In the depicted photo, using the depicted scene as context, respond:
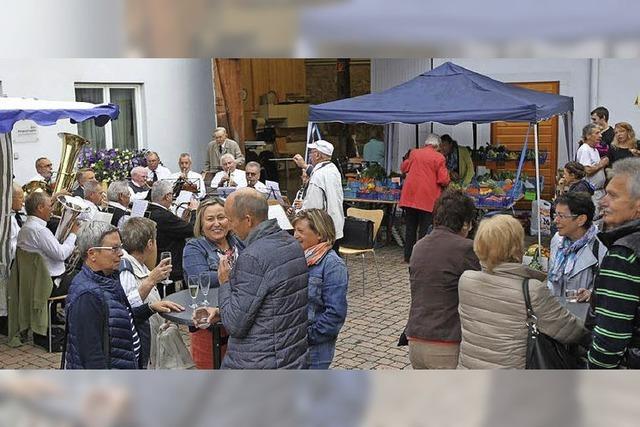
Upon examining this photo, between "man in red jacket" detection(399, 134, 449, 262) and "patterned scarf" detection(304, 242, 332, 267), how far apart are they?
576 cm

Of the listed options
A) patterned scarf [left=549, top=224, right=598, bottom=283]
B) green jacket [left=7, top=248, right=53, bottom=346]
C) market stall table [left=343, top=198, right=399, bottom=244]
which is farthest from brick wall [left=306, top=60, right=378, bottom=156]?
patterned scarf [left=549, top=224, right=598, bottom=283]

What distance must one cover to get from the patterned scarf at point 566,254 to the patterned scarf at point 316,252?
1.32 metres

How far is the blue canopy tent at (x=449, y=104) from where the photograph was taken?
345 inches

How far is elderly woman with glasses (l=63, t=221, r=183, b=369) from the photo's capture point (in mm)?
2977

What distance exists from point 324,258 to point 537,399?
268 cm

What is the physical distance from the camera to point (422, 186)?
369 inches

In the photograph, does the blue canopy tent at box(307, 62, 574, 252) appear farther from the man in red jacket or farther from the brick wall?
the brick wall

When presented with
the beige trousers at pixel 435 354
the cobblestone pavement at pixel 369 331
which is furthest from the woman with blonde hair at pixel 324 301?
the cobblestone pavement at pixel 369 331

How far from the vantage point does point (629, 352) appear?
6.79 feet

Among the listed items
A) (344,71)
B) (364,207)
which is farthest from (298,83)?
(364,207)

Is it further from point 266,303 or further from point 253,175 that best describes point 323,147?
point 266,303

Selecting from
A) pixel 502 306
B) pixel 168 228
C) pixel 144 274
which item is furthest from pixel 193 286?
pixel 168 228

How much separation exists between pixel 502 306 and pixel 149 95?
33.0ft
